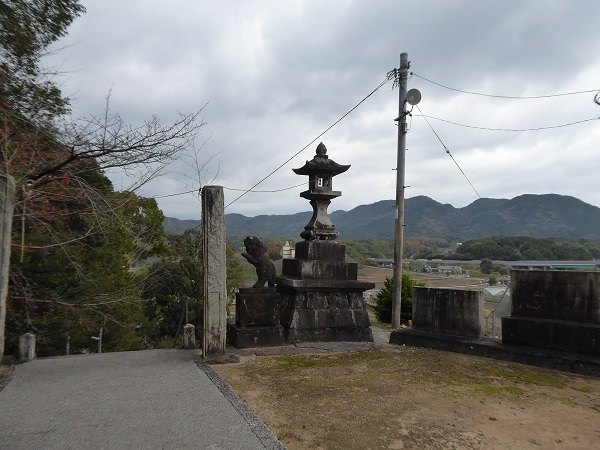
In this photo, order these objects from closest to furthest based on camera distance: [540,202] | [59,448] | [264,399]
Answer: [59,448], [264,399], [540,202]

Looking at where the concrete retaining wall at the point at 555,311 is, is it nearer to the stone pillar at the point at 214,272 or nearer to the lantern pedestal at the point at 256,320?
the lantern pedestal at the point at 256,320

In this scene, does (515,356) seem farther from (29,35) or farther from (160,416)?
(29,35)

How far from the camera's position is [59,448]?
283 cm

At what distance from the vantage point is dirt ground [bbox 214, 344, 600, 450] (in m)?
3.13

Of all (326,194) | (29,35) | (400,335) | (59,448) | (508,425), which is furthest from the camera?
(326,194)

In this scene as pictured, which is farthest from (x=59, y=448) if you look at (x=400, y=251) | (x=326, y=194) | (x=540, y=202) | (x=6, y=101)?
(x=540, y=202)

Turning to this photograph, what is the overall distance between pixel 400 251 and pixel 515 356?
13.3 ft

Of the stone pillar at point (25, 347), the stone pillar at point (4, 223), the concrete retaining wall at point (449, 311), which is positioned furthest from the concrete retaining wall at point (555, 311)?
the stone pillar at point (25, 347)

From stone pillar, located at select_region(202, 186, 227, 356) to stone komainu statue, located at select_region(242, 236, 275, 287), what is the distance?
1107 millimetres

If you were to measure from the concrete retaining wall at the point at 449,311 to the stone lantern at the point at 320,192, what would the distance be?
7.22 feet

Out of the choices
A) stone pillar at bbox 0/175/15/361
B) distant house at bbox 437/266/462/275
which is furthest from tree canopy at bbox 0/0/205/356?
distant house at bbox 437/266/462/275

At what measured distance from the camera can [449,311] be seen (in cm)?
666

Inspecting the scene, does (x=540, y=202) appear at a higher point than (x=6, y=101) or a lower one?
higher

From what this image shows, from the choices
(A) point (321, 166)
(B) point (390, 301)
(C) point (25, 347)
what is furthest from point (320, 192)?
(C) point (25, 347)
